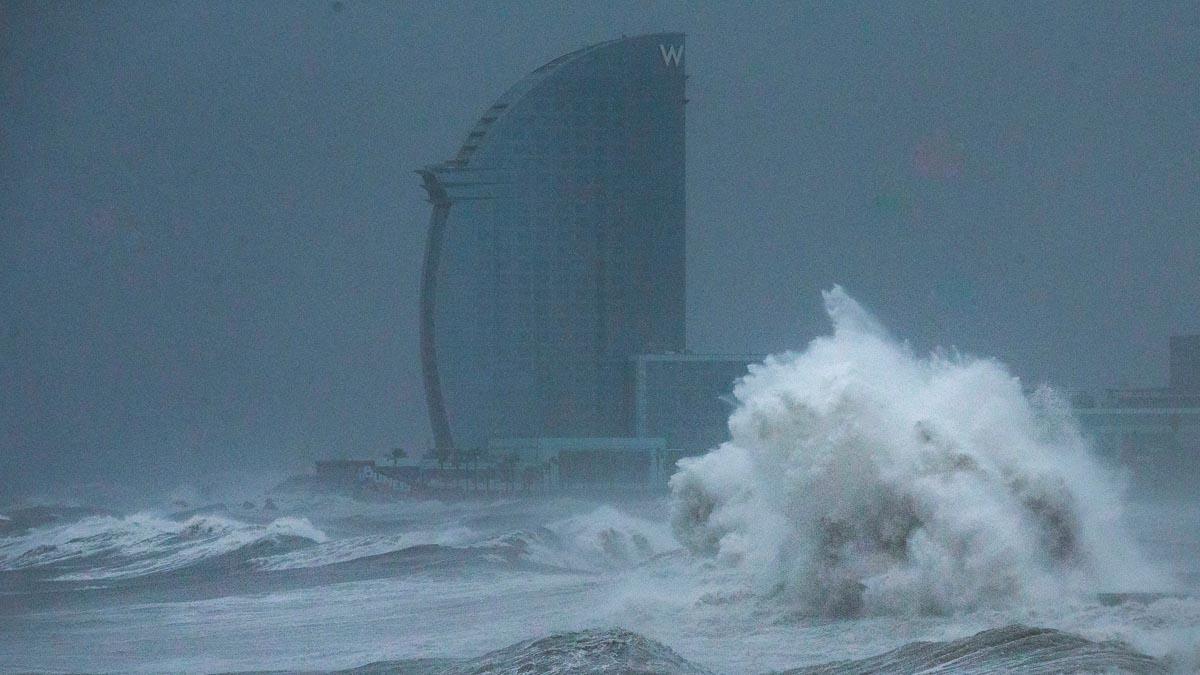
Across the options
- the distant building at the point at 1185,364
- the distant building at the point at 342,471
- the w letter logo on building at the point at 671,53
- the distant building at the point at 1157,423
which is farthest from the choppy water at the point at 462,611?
the w letter logo on building at the point at 671,53

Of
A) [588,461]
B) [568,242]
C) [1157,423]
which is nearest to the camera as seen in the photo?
[1157,423]

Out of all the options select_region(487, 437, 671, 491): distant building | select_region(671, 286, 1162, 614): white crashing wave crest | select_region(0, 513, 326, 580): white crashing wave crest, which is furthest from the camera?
select_region(487, 437, 671, 491): distant building

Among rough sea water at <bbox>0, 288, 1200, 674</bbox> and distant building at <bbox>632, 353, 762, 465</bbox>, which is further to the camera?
distant building at <bbox>632, 353, 762, 465</bbox>

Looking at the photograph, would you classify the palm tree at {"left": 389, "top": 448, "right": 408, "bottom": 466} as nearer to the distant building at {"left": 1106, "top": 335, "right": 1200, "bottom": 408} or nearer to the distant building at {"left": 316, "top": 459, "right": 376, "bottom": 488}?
the distant building at {"left": 316, "top": 459, "right": 376, "bottom": 488}

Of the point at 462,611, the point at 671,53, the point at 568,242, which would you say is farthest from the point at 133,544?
the point at 671,53

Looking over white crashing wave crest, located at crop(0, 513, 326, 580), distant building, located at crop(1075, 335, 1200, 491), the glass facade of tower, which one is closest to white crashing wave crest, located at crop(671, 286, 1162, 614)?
white crashing wave crest, located at crop(0, 513, 326, 580)

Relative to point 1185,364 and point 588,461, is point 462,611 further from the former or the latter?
point 588,461
